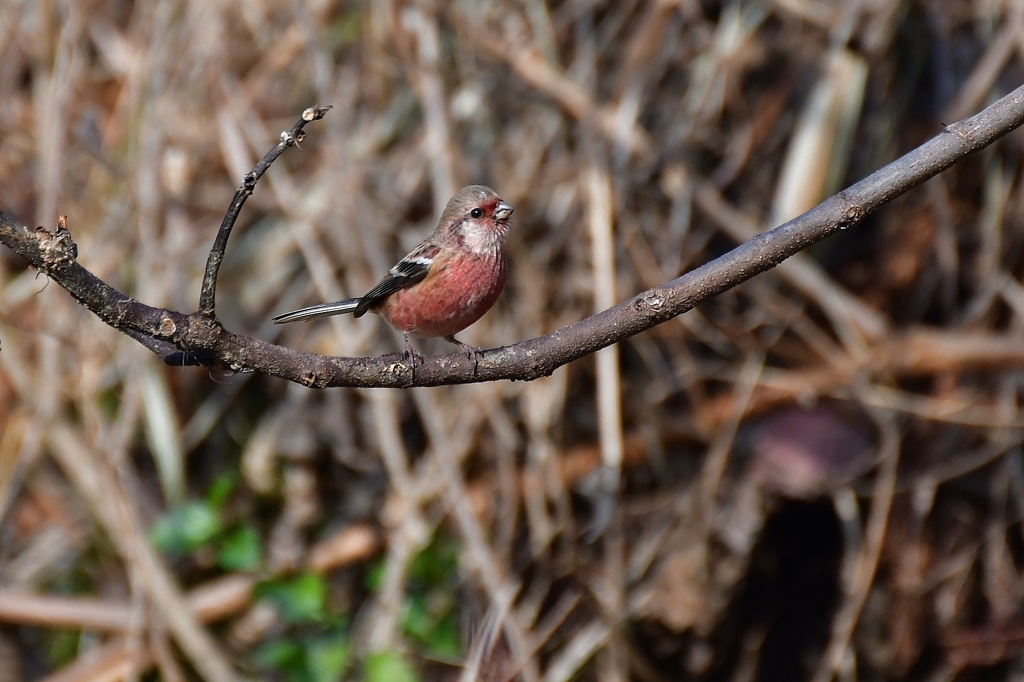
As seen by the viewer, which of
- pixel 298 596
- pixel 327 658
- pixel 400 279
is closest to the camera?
pixel 400 279

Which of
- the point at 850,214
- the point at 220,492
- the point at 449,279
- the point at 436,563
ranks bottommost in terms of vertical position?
the point at 850,214

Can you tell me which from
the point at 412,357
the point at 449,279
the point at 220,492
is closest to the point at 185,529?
the point at 220,492

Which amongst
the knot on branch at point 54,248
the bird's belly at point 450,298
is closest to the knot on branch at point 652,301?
the knot on branch at point 54,248

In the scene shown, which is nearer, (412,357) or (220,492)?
(412,357)

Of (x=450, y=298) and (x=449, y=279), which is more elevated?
(x=449, y=279)

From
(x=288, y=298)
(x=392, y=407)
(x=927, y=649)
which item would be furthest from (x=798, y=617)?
(x=288, y=298)

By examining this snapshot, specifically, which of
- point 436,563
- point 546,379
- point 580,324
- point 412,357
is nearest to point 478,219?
point 412,357

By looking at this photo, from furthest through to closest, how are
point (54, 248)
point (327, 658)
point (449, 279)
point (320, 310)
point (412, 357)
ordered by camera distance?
point (327, 658)
point (449, 279)
point (320, 310)
point (412, 357)
point (54, 248)

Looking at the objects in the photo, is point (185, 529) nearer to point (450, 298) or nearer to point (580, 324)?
point (450, 298)
